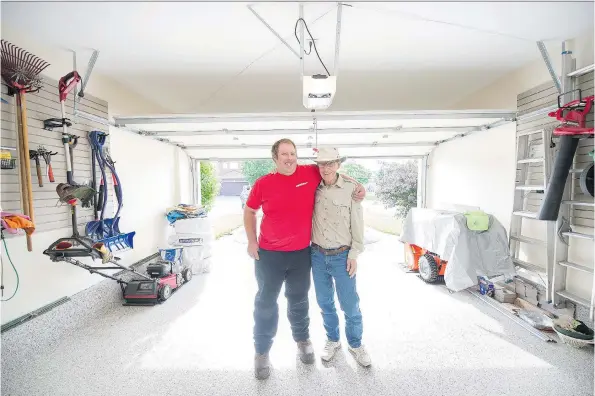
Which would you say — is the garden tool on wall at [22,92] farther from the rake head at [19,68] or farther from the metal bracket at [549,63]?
the metal bracket at [549,63]

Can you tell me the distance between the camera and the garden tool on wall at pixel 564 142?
2729 millimetres

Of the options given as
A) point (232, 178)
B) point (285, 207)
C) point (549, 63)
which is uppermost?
point (549, 63)

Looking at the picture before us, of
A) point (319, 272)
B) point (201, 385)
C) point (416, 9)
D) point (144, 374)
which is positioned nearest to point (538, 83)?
point (416, 9)

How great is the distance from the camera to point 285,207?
222 cm

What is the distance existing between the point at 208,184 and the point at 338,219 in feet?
24.4

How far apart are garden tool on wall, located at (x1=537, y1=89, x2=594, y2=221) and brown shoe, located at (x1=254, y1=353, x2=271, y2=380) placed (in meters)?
3.00

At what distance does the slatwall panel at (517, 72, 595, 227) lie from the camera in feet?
9.39

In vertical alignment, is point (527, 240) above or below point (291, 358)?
above

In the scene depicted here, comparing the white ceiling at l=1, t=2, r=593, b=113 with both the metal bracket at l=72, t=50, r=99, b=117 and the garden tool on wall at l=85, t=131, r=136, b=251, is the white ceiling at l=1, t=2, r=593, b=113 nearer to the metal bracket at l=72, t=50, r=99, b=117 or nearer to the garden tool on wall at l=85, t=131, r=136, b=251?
the metal bracket at l=72, t=50, r=99, b=117

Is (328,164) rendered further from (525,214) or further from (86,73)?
(86,73)

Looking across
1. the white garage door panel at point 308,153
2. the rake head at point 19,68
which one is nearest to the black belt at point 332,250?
the rake head at point 19,68

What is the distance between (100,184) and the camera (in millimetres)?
3543

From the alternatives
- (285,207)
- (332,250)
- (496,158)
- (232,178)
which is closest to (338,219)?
(332,250)

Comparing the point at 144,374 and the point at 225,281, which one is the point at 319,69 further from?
the point at 144,374
